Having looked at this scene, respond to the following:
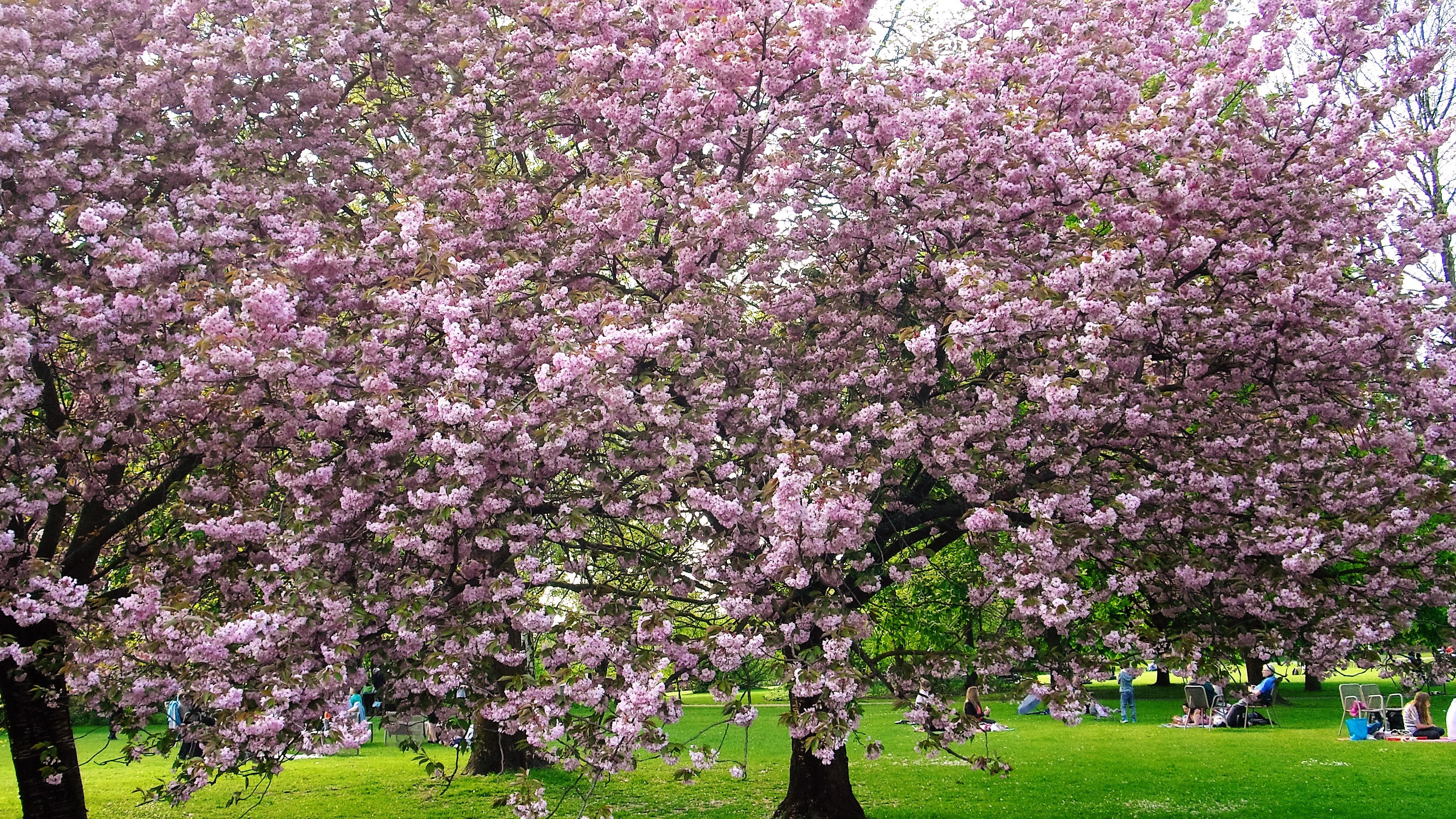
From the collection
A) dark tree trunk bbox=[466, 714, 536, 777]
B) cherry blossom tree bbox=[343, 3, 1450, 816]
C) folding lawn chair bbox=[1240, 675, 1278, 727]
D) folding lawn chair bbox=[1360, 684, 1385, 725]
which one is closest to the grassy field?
dark tree trunk bbox=[466, 714, 536, 777]

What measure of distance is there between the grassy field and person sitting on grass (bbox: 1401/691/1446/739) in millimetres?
571

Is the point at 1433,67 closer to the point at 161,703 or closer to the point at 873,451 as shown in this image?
the point at 873,451

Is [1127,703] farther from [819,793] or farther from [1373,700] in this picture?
[819,793]

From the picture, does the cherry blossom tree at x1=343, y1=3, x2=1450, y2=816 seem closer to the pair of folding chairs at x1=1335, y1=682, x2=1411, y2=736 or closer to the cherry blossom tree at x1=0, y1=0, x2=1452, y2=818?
the cherry blossom tree at x1=0, y1=0, x2=1452, y2=818

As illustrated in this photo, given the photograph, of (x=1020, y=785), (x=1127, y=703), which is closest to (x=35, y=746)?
(x=1020, y=785)

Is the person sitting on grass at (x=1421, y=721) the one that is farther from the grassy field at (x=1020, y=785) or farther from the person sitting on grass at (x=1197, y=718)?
the person sitting on grass at (x=1197, y=718)

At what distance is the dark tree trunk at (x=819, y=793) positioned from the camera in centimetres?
1121

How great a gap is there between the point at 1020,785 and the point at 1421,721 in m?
8.44

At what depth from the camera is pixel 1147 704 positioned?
3139 cm

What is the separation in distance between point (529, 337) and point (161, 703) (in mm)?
3849

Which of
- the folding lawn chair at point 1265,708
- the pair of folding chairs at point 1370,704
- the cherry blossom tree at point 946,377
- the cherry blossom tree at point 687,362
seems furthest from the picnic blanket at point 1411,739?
the cherry blossom tree at point 687,362

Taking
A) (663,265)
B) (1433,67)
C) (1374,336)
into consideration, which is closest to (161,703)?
(663,265)

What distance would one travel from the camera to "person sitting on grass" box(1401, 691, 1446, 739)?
17.7 m

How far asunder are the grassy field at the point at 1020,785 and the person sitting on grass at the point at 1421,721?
0.57 m
